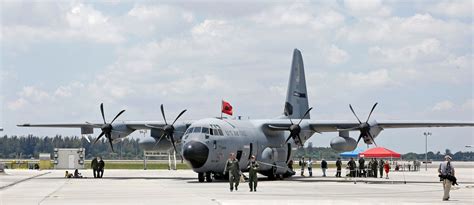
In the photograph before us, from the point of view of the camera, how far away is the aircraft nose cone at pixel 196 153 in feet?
124

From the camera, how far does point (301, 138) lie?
152 feet

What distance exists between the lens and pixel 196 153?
37.7m

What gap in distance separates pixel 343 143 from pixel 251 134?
558 cm

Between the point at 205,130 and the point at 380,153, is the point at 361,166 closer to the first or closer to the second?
the point at 380,153

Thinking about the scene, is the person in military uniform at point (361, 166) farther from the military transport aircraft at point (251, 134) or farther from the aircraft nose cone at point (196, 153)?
the aircraft nose cone at point (196, 153)

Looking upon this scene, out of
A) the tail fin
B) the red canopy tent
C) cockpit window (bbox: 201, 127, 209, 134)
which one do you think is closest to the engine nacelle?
the tail fin

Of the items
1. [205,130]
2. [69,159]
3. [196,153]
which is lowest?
[69,159]

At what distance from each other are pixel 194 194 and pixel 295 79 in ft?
77.0

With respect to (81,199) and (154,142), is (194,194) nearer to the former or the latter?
(81,199)

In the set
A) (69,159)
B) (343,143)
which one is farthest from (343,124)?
(69,159)

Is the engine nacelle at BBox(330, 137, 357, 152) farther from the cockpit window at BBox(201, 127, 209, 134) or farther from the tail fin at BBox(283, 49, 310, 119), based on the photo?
the cockpit window at BBox(201, 127, 209, 134)

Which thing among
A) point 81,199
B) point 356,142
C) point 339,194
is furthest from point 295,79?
point 81,199

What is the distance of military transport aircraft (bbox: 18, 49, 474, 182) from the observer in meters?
38.7

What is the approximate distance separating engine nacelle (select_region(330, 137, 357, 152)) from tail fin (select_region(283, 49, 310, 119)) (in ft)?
15.8
